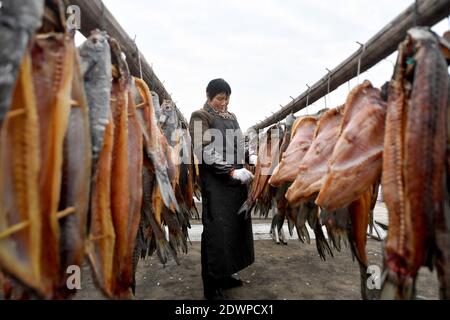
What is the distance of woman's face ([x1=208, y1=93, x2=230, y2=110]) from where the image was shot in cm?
413

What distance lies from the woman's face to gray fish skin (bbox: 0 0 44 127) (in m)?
3.00

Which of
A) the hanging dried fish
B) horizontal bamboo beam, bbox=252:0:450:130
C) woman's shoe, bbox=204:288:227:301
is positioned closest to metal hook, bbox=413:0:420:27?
horizontal bamboo beam, bbox=252:0:450:130

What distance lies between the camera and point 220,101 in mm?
4156

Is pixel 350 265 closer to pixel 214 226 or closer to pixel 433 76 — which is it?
pixel 214 226

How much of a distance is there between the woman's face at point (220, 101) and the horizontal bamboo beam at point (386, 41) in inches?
49.2

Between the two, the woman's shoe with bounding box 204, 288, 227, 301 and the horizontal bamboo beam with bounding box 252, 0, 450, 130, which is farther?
the woman's shoe with bounding box 204, 288, 227, 301

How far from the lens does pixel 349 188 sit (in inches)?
76.5

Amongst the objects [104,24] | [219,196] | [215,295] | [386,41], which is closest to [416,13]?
[386,41]

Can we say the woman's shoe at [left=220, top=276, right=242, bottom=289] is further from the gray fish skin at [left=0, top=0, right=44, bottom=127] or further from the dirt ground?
the gray fish skin at [left=0, top=0, right=44, bottom=127]

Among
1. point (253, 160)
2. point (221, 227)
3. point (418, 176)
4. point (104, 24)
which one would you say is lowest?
point (221, 227)

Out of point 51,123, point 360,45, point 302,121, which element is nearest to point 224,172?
point 302,121

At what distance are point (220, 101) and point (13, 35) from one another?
3.13 m
